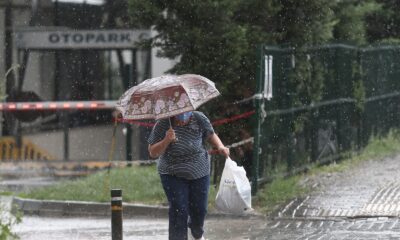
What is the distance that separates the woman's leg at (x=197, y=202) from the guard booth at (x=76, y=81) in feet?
46.6

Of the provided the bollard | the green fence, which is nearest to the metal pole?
the green fence

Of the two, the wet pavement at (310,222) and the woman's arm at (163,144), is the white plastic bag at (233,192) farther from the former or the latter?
the wet pavement at (310,222)

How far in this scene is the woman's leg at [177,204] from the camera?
9.97m

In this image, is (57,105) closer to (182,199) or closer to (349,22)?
(349,22)

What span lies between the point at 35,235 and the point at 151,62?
476 inches

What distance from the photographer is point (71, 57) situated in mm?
24922

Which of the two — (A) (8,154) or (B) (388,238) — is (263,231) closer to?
(B) (388,238)

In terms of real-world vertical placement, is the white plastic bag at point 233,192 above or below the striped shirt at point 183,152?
below

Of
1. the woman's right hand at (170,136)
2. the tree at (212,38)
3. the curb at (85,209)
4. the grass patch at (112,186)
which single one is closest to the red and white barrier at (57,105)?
the grass patch at (112,186)

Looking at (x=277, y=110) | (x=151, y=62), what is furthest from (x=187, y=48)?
(x=151, y=62)

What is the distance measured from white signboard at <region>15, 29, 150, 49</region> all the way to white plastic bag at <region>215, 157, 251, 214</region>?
1432 cm

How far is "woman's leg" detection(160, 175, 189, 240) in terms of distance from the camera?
32.7 feet

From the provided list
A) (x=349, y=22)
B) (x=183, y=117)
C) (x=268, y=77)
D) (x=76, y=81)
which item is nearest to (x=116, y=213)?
(x=183, y=117)

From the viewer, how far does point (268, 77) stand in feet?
47.3
